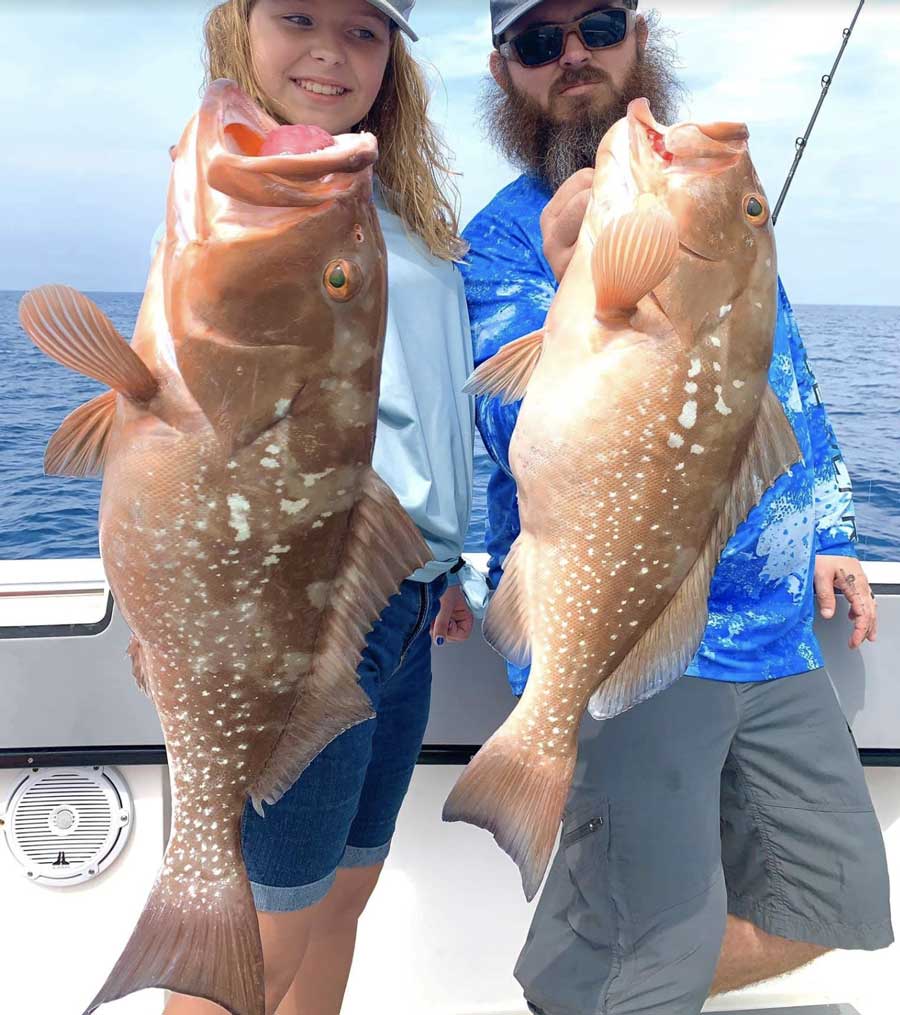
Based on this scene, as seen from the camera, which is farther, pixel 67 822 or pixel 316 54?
pixel 67 822

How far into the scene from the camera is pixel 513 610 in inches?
72.0

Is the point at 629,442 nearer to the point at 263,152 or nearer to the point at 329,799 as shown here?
the point at 263,152

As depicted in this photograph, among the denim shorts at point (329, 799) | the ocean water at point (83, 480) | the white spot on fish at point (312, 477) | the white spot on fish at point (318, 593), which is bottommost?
the ocean water at point (83, 480)

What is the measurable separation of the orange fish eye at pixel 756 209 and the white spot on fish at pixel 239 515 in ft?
3.30

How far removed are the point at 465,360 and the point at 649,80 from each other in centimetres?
126

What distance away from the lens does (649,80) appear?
113 inches

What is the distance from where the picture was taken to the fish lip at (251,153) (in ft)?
4.35

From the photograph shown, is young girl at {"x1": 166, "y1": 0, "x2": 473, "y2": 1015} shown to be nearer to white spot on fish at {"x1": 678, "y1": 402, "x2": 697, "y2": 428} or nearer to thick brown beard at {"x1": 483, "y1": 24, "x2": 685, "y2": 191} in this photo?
thick brown beard at {"x1": 483, "y1": 24, "x2": 685, "y2": 191}

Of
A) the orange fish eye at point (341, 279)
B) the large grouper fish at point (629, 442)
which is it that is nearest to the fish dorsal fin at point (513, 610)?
the large grouper fish at point (629, 442)

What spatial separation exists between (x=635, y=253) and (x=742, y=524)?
96 centimetres

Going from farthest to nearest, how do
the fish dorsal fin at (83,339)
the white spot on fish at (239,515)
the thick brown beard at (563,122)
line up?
the thick brown beard at (563,122) < the white spot on fish at (239,515) < the fish dorsal fin at (83,339)

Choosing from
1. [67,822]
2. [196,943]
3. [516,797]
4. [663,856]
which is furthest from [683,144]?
[67,822]

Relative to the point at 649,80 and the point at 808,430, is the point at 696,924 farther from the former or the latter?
the point at 649,80

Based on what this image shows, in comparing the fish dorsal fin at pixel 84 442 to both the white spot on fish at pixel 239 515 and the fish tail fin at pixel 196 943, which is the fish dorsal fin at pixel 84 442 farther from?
the fish tail fin at pixel 196 943
